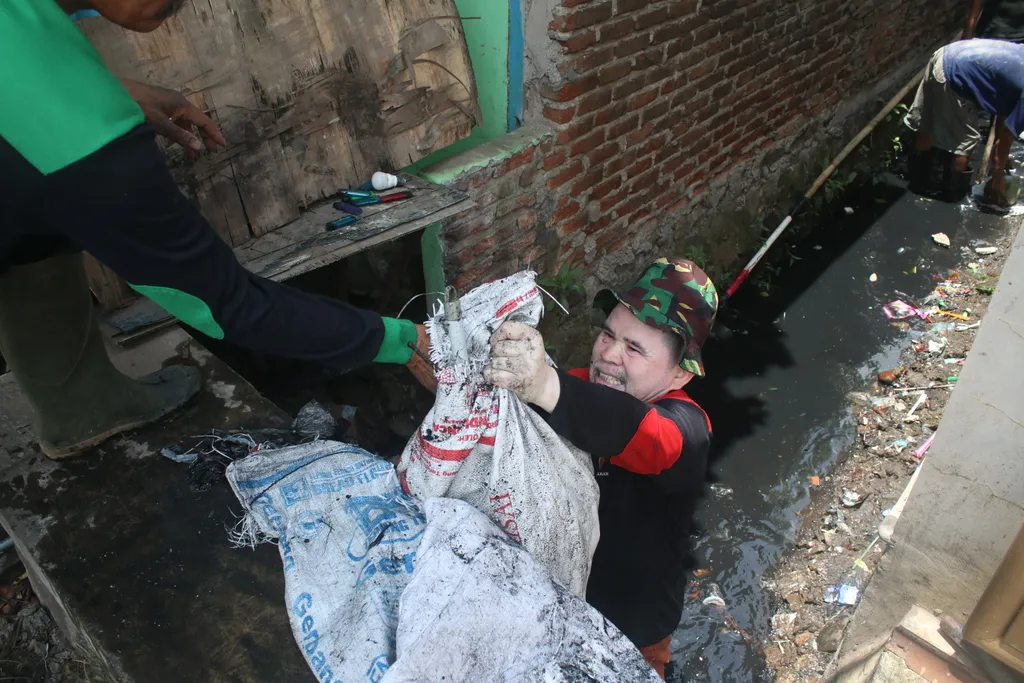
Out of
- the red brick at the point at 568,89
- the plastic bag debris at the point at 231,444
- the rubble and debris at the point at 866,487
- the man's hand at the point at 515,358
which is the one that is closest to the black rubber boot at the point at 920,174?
the rubble and debris at the point at 866,487

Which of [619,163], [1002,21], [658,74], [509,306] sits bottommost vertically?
[1002,21]

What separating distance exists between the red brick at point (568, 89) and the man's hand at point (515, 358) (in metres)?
1.78

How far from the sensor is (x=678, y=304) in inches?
81.1

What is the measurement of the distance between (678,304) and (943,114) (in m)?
5.15

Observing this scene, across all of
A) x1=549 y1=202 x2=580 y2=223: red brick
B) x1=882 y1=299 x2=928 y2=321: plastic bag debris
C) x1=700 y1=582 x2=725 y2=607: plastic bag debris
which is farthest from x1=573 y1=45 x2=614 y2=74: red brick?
x1=882 y1=299 x2=928 y2=321: plastic bag debris

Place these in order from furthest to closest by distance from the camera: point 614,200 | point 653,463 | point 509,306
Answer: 1. point 614,200
2. point 653,463
3. point 509,306

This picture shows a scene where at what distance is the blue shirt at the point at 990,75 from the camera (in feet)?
17.1

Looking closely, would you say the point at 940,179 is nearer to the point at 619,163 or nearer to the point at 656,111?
the point at 656,111

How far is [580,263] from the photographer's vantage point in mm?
3701

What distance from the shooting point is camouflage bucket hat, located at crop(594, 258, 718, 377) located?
6.66ft

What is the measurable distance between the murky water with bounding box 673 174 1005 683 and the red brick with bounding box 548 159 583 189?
1.55 m

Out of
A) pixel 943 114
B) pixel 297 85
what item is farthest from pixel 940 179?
pixel 297 85

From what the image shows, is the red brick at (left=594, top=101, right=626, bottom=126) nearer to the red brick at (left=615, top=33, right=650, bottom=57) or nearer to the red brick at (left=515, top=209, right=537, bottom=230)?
the red brick at (left=615, top=33, right=650, bottom=57)

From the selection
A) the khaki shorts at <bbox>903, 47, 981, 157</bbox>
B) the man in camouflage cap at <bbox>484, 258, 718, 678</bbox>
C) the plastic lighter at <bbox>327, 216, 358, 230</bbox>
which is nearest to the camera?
the man in camouflage cap at <bbox>484, 258, 718, 678</bbox>
